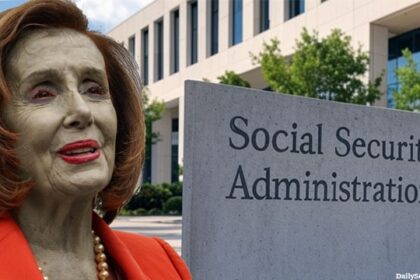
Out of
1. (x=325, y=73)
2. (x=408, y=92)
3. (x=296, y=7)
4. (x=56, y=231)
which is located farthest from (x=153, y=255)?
(x=296, y=7)

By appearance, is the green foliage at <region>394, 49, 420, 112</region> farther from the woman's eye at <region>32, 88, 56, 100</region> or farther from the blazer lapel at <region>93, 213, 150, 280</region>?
the woman's eye at <region>32, 88, 56, 100</region>

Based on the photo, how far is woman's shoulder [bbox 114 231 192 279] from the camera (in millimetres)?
1572

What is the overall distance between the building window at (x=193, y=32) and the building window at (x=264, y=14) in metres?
7.89

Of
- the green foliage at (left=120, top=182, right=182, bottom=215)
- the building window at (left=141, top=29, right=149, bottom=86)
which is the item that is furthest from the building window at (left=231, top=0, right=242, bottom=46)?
the building window at (left=141, top=29, right=149, bottom=86)

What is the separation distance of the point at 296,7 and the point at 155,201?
1190 cm

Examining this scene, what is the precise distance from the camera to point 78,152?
130 centimetres

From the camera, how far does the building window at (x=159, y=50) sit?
4562 cm

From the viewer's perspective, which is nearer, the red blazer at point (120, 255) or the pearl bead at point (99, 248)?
the red blazer at point (120, 255)

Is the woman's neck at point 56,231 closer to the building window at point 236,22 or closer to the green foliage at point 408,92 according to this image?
the green foliage at point 408,92

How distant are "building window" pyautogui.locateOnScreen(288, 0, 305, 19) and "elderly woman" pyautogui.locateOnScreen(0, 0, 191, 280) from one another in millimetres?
28880

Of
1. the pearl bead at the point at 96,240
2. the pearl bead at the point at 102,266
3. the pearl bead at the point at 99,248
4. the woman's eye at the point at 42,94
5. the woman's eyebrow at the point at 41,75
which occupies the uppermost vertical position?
the woman's eyebrow at the point at 41,75

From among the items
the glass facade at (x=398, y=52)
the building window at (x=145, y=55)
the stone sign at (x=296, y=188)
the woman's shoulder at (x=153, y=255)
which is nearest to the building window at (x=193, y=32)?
the building window at (x=145, y=55)

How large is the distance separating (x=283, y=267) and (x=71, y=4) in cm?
308

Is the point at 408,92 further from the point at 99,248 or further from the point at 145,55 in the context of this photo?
the point at 145,55
